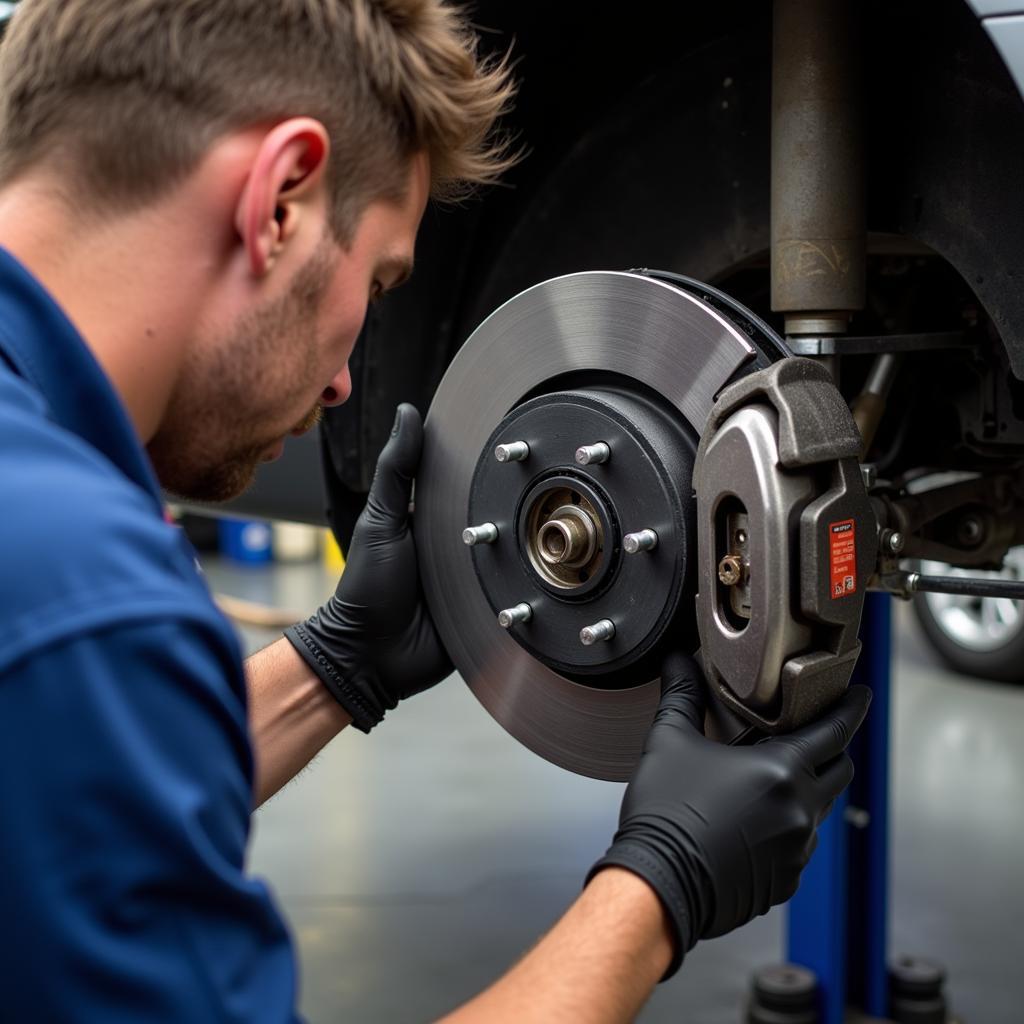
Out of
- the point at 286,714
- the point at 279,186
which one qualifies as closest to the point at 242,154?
the point at 279,186

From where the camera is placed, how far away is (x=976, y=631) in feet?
10.6

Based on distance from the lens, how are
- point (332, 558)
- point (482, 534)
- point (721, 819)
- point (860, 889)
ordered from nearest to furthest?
point (721, 819) < point (482, 534) < point (860, 889) < point (332, 558)

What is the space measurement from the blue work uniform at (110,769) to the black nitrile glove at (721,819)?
263mm

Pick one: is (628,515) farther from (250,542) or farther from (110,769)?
(250,542)

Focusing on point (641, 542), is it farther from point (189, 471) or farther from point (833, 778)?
point (189, 471)

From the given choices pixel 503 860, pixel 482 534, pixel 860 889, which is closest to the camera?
pixel 482 534

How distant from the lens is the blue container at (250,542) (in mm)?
5125

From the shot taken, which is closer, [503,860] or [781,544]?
[781,544]

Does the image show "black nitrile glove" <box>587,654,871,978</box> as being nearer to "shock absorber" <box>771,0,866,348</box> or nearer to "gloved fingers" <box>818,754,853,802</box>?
"gloved fingers" <box>818,754,853,802</box>

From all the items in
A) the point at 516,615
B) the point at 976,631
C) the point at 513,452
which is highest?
the point at 513,452

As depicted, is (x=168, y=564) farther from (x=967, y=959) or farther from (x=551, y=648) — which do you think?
(x=967, y=959)

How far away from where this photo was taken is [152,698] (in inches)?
18.4

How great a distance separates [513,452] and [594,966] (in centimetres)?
38

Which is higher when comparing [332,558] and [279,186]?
[279,186]
